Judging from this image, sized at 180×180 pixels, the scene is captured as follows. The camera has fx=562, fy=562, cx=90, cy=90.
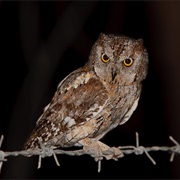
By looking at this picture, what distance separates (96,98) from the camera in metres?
3.48

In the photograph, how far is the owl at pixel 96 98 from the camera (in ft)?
11.4

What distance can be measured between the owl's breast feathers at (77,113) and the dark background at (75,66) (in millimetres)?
3246

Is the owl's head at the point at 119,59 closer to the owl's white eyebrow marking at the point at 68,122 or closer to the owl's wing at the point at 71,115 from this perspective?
the owl's wing at the point at 71,115

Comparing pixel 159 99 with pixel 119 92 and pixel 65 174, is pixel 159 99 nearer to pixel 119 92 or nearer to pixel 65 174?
pixel 65 174

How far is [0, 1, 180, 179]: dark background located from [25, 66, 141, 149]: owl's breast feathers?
3.25 metres

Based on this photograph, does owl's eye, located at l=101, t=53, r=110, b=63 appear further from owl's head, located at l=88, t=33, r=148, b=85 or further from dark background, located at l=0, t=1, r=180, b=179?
dark background, located at l=0, t=1, r=180, b=179

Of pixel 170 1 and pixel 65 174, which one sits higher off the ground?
pixel 170 1

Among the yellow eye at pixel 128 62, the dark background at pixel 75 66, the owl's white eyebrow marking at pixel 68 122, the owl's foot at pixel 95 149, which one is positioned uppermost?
the dark background at pixel 75 66

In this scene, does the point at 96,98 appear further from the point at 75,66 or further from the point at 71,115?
the point at 75,66

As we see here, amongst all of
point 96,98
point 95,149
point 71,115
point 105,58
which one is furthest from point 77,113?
point 105,58

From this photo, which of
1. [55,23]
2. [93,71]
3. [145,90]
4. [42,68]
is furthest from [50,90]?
[93,71]

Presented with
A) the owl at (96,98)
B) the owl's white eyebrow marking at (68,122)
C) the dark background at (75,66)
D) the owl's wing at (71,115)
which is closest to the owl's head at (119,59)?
the owl at (96,98)

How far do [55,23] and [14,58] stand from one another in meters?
0.75

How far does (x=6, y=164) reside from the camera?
729 cm
